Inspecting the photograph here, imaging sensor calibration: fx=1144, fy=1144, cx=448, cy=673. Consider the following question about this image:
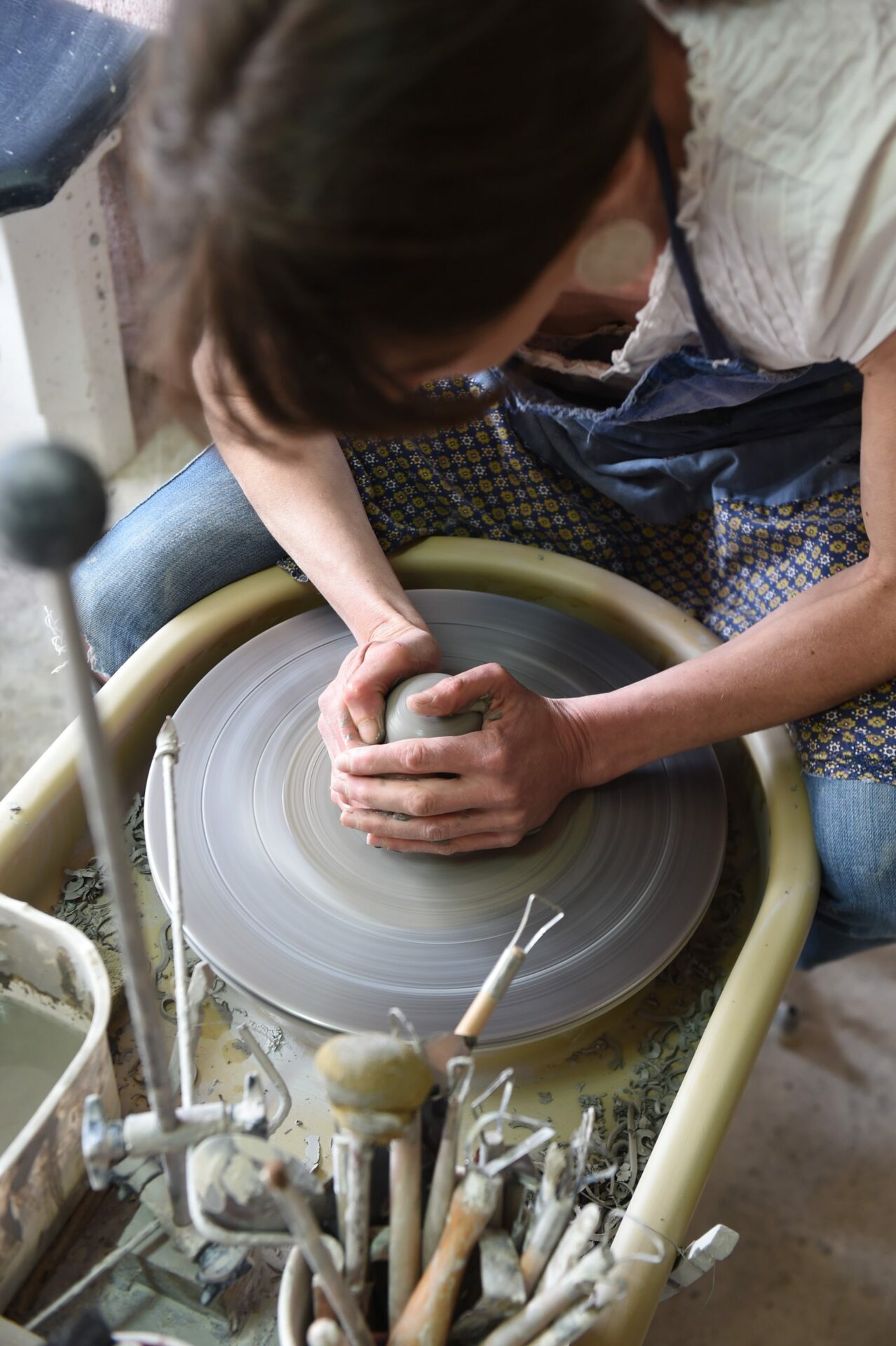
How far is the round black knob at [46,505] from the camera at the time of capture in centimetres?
47

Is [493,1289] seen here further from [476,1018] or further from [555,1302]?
[476,1018]

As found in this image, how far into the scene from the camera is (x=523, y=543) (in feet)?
5.11

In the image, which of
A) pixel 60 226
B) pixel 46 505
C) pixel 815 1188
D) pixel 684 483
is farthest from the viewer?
pixel 60 226

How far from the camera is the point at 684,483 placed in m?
1.40

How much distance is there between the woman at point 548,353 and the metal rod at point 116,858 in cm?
30

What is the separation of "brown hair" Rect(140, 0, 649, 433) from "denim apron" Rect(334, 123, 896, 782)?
1.06ft

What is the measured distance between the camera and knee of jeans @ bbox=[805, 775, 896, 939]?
123cm

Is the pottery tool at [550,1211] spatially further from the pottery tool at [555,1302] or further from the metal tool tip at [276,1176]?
the metal tool tip at [276,1176]

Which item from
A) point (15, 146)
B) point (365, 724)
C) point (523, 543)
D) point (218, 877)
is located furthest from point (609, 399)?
point (15, 146)

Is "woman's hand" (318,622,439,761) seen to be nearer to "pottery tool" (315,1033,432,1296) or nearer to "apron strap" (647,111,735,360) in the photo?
"apron strap" (647,111,735,360)

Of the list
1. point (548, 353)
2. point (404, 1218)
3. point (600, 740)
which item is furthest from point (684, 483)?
point (404, 1218)

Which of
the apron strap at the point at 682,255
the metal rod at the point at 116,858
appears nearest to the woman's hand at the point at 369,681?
the apron strap at the point at 682,255

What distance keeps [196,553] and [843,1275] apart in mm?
1331

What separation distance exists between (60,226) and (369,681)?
151 cm
